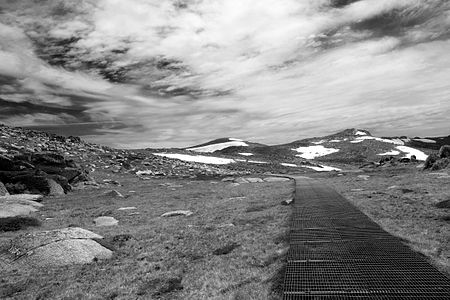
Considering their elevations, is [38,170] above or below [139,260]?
above

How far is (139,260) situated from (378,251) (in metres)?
10.7

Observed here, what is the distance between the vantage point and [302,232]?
18.7m

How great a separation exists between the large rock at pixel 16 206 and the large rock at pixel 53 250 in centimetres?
1112

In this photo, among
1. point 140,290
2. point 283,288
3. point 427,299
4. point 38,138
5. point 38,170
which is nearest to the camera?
point 427,299

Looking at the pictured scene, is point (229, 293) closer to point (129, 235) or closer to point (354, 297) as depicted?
point (354, 297)

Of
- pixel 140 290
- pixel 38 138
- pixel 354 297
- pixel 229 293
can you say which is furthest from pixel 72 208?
pixel 38 138

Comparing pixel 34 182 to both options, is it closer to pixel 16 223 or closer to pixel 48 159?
pixel 48 159

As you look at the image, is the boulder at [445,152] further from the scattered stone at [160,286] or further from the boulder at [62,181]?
the scattered stone at [160,286]

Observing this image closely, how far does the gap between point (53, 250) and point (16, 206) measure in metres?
17.8

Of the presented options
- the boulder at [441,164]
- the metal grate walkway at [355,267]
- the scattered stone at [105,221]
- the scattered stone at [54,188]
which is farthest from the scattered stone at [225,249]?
the boulder at [441,164]

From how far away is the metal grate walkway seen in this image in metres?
10.3

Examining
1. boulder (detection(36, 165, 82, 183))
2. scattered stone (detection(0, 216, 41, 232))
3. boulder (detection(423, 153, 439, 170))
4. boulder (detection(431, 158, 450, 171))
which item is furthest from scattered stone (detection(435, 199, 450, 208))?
boulder (detection(36, 165, 82, 183))

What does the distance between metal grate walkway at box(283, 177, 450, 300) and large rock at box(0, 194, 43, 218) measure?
22937 mm

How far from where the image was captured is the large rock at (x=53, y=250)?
15.9 m
